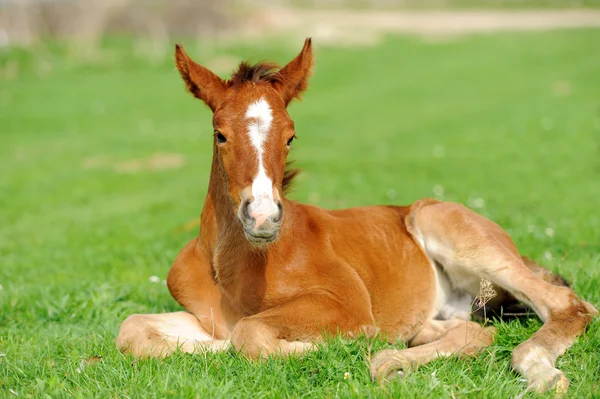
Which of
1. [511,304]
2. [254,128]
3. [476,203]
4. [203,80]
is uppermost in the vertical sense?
[203,80]

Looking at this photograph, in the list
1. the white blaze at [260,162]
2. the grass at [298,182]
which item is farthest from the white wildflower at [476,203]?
the white blaze at [260,162]

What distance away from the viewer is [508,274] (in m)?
5.45

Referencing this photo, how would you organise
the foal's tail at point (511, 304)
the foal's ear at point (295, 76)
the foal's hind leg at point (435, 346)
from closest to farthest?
1. the foal's hind leg at point (435, 346)
2. the foal's ear at point (295, 76)
3. the foal's tail at point (511, 304)

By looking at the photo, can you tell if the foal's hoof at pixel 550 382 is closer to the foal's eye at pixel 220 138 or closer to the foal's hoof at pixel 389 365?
the foal's hoof at pixel 389 365

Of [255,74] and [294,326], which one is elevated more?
[255,74]

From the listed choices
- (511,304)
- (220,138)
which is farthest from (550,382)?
(220,138)

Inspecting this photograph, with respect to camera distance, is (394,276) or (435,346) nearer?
(435,346)

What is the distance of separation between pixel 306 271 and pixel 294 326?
0.51 meters

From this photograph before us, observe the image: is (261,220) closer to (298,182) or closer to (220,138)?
(220,138)

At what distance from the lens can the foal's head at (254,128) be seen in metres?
4.33

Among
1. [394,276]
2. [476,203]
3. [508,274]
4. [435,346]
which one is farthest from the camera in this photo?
[476,203]

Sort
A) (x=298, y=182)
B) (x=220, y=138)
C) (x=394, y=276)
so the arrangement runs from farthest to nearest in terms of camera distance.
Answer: (x=298, y=182)
(x=394, y=276)
(x=220, y=138)

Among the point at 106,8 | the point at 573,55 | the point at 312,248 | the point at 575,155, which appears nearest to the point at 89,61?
the point at 106,8

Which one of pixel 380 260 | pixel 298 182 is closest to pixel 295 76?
pixel 380 260
